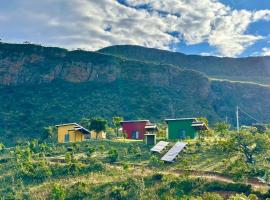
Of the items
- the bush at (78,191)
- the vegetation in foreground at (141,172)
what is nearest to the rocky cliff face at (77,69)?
the vegetation in foreground at (141,172)

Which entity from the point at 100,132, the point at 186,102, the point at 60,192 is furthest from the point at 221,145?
the point at 186,102

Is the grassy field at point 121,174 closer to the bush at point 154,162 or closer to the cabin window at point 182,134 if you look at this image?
the bush at point 154,162

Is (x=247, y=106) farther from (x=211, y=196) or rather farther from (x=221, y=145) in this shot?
(x=211, y=196)

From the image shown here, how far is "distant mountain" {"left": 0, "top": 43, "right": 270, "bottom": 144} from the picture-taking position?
86000mm

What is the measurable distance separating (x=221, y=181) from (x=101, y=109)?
181 ft

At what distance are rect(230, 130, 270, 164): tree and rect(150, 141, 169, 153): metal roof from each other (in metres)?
8.59

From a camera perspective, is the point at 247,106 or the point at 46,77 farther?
the point at 247,106

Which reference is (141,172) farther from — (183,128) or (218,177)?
(183,128)

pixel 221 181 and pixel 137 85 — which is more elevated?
pixel 137 85

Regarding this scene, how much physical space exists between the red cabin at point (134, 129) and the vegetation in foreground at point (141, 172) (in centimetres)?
1239

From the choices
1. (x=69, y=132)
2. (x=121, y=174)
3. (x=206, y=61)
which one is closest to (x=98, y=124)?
(x=69, y=132)

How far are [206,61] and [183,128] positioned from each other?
103 m

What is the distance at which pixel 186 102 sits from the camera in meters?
98.4

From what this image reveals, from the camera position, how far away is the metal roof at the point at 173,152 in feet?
133
